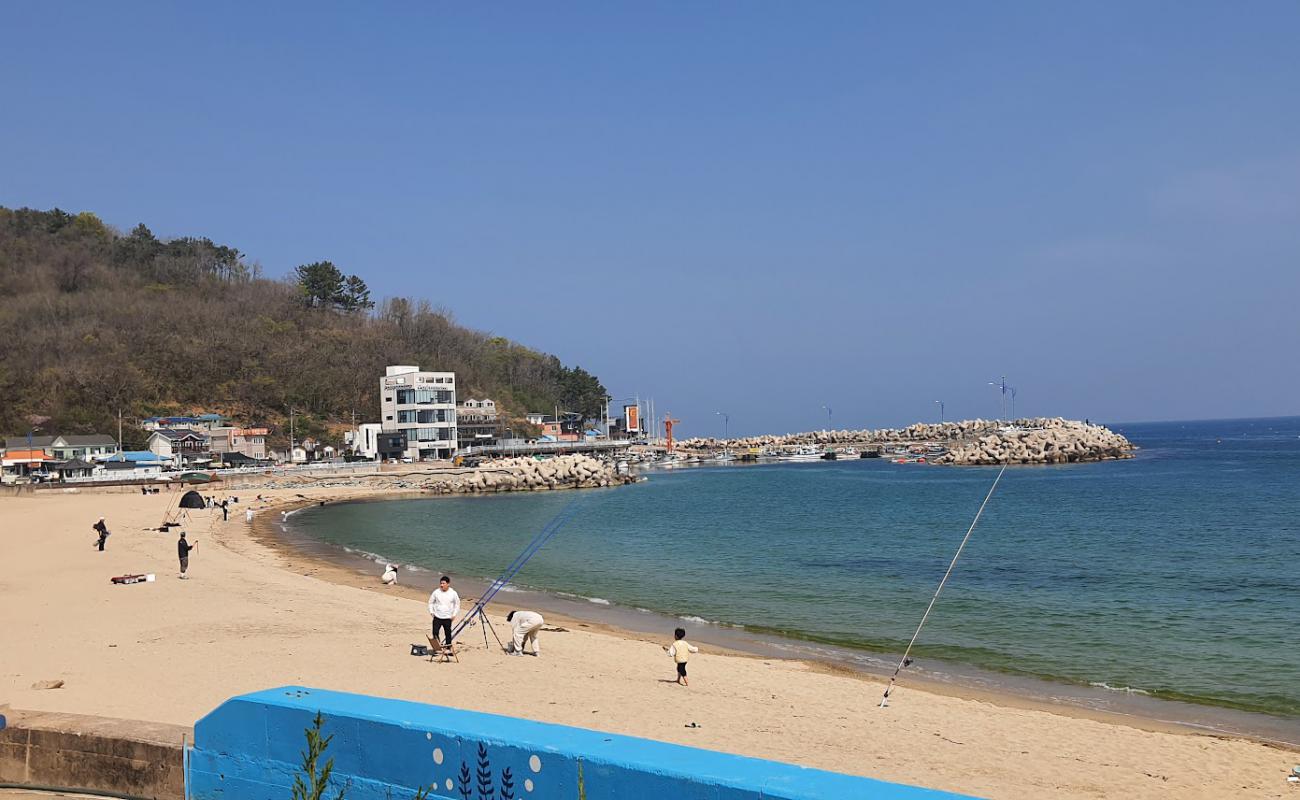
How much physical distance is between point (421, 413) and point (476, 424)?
10.1 meters

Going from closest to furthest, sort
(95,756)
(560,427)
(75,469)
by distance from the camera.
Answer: (95,756) → (75,469) → (560,427)

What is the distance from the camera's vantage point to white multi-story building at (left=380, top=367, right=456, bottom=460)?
9094 cm

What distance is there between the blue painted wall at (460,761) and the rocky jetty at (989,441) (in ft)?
175

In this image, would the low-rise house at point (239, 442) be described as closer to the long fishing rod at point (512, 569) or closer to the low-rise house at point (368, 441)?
the low-rise house at point (368, 441)

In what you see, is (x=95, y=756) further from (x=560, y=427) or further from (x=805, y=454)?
(x=560, y=427)

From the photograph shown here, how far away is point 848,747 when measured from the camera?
10.8m

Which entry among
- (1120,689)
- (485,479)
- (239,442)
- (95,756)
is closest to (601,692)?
(95,756)

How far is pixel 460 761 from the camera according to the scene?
520 centimetres

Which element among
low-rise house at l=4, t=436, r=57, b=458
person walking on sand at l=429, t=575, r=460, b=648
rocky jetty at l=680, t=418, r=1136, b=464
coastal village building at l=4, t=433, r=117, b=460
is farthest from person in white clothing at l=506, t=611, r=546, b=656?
low-rise house at l=4, t=436, r=57, b=458

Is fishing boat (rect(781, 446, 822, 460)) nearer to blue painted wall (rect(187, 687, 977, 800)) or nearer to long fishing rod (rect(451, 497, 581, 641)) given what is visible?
long fishing rod (rect(451, 497, 581, 641))

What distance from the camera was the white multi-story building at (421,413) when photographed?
90938 mm

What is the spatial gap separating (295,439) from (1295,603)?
287 ft

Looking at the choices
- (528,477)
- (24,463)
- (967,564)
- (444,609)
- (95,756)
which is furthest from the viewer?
(528,477)

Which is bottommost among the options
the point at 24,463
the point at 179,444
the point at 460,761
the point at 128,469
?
the point at 128,469
